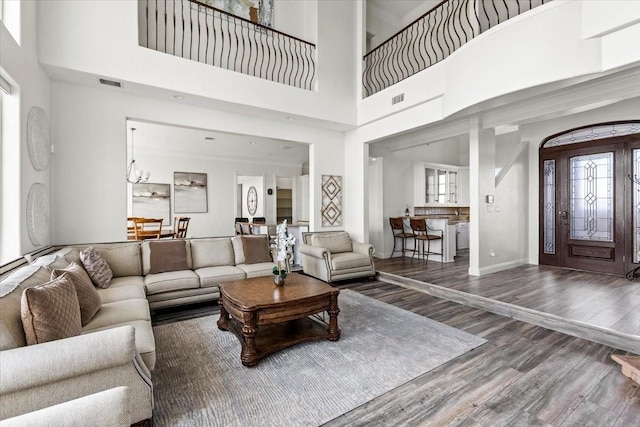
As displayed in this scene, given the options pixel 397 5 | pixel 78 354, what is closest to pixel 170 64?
pixel 78 354

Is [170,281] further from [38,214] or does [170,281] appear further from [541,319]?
[541,319]

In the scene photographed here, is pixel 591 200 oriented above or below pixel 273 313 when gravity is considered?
above

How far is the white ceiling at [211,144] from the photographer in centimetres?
651

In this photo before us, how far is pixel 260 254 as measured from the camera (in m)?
4.50

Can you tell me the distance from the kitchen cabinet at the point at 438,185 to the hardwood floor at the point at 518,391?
5.07 m

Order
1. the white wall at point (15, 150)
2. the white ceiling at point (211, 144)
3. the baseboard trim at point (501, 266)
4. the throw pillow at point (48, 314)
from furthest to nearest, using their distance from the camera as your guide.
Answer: the white ceiling at point (211, 144) < the baseboard trim at point (501, 266) < the white wall at point (15, 150) < the throw pillow at point (48, 314)

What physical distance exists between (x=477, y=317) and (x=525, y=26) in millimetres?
3234

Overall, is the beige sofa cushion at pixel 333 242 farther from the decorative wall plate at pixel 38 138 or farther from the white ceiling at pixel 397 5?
the white ceiling at pixel 397 5

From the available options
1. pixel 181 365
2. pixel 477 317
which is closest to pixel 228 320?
pixel 181 365

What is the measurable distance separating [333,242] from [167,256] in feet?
8.79

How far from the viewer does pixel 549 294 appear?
3.97 meters

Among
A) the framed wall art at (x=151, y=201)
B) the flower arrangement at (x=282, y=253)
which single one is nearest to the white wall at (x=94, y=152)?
the flower arrangement at (x=282, y=253)

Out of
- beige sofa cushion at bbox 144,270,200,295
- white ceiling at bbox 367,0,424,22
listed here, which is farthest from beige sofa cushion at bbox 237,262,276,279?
white ceiling at bbox 367,0,424,22

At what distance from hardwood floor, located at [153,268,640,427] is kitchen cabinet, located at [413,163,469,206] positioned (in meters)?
5.07
